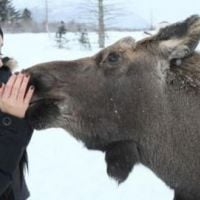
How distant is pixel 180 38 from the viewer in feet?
14.5

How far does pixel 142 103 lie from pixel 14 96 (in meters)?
1.06

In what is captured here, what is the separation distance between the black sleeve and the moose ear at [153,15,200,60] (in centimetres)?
127

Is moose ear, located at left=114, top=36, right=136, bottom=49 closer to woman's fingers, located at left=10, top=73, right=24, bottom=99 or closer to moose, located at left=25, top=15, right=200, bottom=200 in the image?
moose, located at left=25, top=15, right=200, bottom=200

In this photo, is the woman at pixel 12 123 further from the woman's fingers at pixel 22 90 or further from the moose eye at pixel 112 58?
the moose eye at pixel 112 58

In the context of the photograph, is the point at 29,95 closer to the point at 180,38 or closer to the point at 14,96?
the point at 14,96

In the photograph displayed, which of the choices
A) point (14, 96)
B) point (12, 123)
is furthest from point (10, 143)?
point (14, 96)

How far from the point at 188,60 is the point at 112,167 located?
106cm

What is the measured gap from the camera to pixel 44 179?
9.88 meters

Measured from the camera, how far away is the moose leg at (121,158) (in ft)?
14.9

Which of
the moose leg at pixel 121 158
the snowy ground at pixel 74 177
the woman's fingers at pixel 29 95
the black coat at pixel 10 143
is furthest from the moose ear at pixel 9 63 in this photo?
the snowy ground at pixel 74 177

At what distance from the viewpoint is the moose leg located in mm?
4531

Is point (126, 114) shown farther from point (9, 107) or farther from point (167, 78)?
point (9, 107)

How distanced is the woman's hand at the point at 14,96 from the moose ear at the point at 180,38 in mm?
1157

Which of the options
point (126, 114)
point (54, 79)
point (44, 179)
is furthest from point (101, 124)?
point (44, 179)
